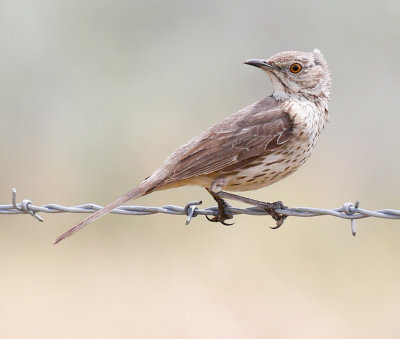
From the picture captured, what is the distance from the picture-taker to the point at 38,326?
10773 mm

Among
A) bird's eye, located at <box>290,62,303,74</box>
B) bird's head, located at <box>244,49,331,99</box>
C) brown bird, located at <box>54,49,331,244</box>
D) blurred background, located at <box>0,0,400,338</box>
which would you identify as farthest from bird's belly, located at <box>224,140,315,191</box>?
blurred background, located at <box>0,0,400,338</box>

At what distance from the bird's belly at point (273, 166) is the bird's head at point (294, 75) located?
700 mm

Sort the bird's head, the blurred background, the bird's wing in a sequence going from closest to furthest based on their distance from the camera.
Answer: the bird's wing, the bird's head, the blurred background

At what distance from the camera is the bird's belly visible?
824 centimetres

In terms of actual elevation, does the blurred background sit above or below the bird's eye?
below

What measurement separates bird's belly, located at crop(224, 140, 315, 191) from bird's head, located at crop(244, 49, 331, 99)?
0.70 m

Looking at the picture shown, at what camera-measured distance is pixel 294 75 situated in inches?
346

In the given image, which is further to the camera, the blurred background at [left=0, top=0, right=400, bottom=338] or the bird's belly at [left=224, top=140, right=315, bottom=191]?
the blurred background at [left=0, top=0, right=400, bottom=338]

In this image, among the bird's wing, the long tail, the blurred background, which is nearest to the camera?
the long tail

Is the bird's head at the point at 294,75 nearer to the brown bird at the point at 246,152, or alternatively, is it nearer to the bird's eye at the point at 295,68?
the bird's eye at the point at 295,68

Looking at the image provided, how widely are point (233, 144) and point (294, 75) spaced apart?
1.01m

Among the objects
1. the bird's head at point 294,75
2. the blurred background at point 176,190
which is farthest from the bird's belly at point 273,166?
the blurred background at point 176,190

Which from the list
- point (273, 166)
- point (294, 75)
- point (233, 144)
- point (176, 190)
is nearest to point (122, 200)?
point (233, 144)

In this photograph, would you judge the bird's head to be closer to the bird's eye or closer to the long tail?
the bird's eye
